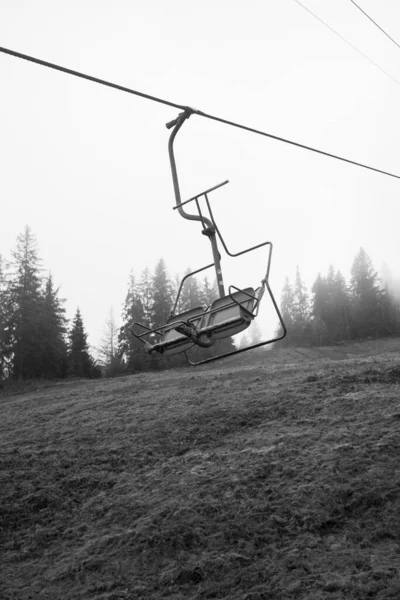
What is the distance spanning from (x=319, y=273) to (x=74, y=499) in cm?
4955

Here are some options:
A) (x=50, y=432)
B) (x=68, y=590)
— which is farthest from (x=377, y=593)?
(x=50, y=432)

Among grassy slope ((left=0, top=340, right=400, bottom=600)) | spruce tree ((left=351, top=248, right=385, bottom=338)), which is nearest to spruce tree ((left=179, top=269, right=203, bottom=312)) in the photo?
spruce tree ((left=351, top=248, right=385, bottom=338))

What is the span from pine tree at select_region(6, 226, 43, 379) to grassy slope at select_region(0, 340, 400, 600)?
23299mm

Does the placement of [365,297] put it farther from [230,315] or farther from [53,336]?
[230,315]

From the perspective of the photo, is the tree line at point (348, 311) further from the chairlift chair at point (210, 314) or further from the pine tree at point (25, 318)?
the chairlift chair at point (210, 314)

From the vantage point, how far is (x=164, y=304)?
43094mm

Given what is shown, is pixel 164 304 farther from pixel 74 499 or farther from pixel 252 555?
pixel 252 555

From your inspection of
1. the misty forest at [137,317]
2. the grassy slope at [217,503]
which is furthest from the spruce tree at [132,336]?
the grassy slope at [217,503]

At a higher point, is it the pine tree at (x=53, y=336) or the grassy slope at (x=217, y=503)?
the pine tree at (x=53, y=336)

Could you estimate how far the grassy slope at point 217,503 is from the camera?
5504 mm

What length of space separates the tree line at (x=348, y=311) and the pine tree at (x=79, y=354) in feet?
62.8

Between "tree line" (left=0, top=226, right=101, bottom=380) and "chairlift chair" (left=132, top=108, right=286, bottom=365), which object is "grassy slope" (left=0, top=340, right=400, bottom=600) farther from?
"tree line" (left=0, top=226, right=101, bottom=380)

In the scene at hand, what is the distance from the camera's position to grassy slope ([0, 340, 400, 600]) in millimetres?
5504

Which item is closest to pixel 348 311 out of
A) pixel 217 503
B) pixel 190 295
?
pixel 190 295
